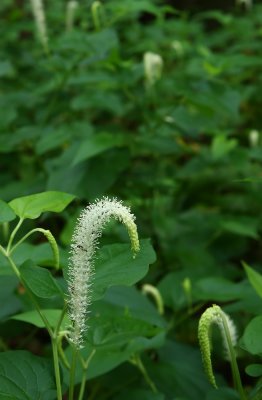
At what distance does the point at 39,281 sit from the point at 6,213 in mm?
172

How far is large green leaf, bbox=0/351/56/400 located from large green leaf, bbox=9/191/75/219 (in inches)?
13.1

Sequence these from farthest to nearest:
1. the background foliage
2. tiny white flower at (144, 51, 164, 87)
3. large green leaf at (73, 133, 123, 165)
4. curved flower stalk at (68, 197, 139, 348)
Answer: tiny white flower at (144, 51, 164, 87), large green leaf at (73, 133, 123, 165), the background foliage, curved flower stalk at (68, 197, 139, 348)

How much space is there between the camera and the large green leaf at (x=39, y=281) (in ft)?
4.40

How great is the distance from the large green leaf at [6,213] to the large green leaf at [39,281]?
0.11 meters

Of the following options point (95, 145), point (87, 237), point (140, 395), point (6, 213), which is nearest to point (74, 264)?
point (87, 237)

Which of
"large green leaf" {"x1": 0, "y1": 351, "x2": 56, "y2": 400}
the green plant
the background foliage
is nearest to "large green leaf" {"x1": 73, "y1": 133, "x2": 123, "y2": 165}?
the background foliage

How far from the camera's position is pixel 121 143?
2758mm

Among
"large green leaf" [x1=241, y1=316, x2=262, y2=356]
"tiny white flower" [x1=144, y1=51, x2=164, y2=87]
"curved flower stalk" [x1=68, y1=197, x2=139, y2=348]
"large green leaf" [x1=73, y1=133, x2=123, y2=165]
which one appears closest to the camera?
"curved flower stalk" [x1=68, y1=197, x2=139, y2=348]

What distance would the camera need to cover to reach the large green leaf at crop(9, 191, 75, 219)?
1464 millimetres

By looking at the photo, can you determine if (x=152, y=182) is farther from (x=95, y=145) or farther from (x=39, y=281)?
(x=39, y=281)

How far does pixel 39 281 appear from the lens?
135 cm

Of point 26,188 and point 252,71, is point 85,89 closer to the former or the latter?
point 26,188

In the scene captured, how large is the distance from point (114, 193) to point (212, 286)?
1.04 m

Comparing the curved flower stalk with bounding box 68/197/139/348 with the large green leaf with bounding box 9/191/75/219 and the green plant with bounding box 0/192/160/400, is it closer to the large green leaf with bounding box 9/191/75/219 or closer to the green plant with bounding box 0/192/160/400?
the green plant with bounding box 0/192/160/400
